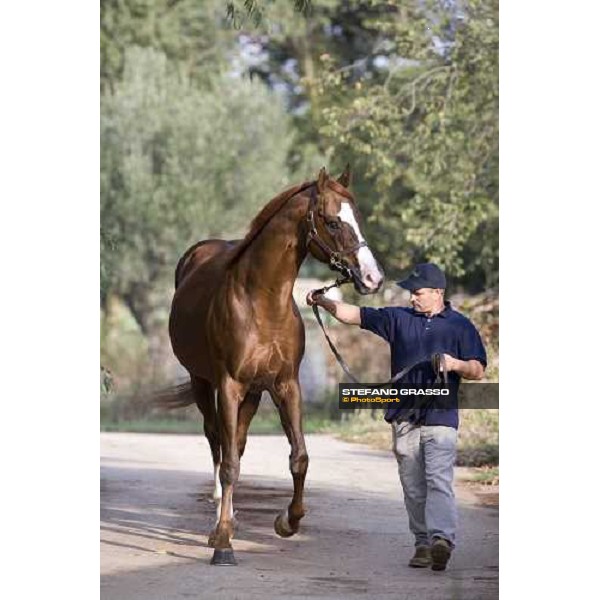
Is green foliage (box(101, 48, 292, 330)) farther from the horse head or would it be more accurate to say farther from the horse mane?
the horse head

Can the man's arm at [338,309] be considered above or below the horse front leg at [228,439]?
above

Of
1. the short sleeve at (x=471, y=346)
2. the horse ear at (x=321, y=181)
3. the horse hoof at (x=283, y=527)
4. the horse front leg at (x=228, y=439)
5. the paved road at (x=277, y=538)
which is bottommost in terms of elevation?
the paved road at (x=277, y=538)

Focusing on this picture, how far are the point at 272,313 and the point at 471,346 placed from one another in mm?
1006

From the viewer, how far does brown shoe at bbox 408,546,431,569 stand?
275 inches

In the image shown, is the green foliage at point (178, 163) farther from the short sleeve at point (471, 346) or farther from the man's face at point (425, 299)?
the short sleeve at point (471, 346)

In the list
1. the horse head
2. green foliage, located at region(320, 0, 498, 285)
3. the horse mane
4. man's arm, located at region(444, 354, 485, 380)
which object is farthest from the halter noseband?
green foliage, located at region(320, 0, 498, 285)

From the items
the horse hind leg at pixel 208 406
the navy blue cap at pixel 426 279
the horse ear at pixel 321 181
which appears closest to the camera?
the horse ear at pixel 321 181

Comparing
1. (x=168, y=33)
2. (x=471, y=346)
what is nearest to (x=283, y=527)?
(x=471, y=346)

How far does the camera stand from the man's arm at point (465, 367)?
268 inches

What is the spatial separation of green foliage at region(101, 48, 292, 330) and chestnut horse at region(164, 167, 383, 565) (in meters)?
11.0

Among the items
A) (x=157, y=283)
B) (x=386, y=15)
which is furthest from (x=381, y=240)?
(x=157, y=283)

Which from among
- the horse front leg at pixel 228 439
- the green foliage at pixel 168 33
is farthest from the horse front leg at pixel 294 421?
the green foliage at pixel 168 33

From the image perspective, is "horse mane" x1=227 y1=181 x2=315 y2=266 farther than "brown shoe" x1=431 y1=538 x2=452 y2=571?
Yes
